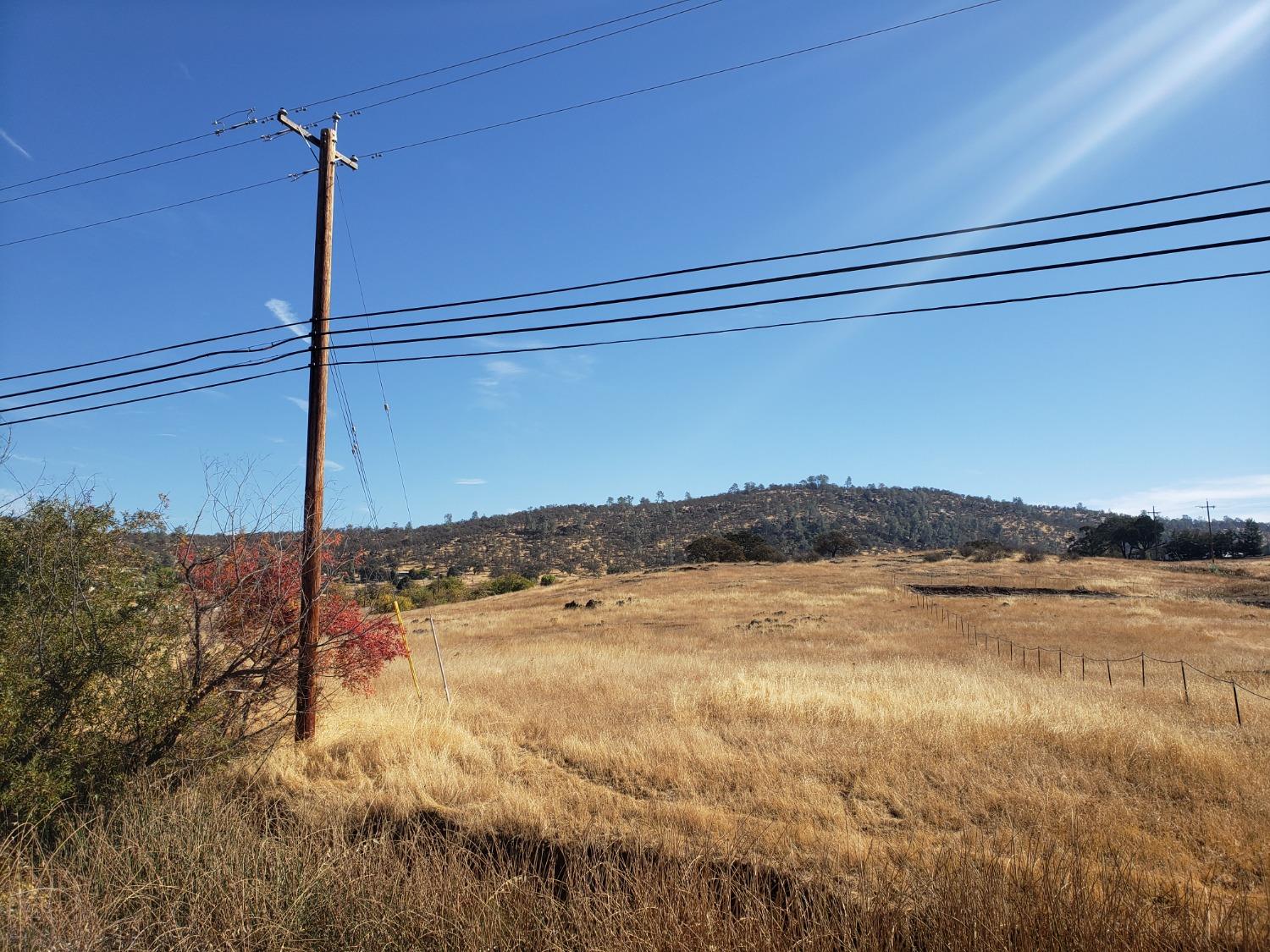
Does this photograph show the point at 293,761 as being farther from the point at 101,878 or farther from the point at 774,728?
the point at 774,728

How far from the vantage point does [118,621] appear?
8.76 m

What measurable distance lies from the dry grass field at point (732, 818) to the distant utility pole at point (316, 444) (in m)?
0.99

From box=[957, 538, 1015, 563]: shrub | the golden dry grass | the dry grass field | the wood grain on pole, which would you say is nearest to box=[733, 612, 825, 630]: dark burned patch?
the golden dry grass

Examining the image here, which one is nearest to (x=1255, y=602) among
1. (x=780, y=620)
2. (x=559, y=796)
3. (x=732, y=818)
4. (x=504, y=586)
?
(x=780, y=620)

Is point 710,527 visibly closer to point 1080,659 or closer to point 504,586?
point 504,586

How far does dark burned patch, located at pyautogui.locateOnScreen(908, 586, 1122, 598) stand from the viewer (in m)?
48.1

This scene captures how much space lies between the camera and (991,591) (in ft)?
167

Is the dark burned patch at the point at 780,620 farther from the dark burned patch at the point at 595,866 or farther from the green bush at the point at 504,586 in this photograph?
the green bush at the point at 504,586

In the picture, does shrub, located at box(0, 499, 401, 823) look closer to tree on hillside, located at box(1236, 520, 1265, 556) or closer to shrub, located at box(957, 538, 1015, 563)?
shrub, located at box(957, 538, 1015, 563)

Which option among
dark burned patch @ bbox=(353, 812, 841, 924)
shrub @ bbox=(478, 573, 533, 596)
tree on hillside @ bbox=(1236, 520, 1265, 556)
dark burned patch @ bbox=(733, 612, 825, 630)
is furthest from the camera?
tree on hillside @ bbox=(1236, 520, 1265, 556)

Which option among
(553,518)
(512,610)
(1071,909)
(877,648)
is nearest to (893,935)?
(1071,909)

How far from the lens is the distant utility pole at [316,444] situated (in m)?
10.8

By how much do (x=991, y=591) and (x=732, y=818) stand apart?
49.5m

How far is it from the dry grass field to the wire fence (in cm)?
40
